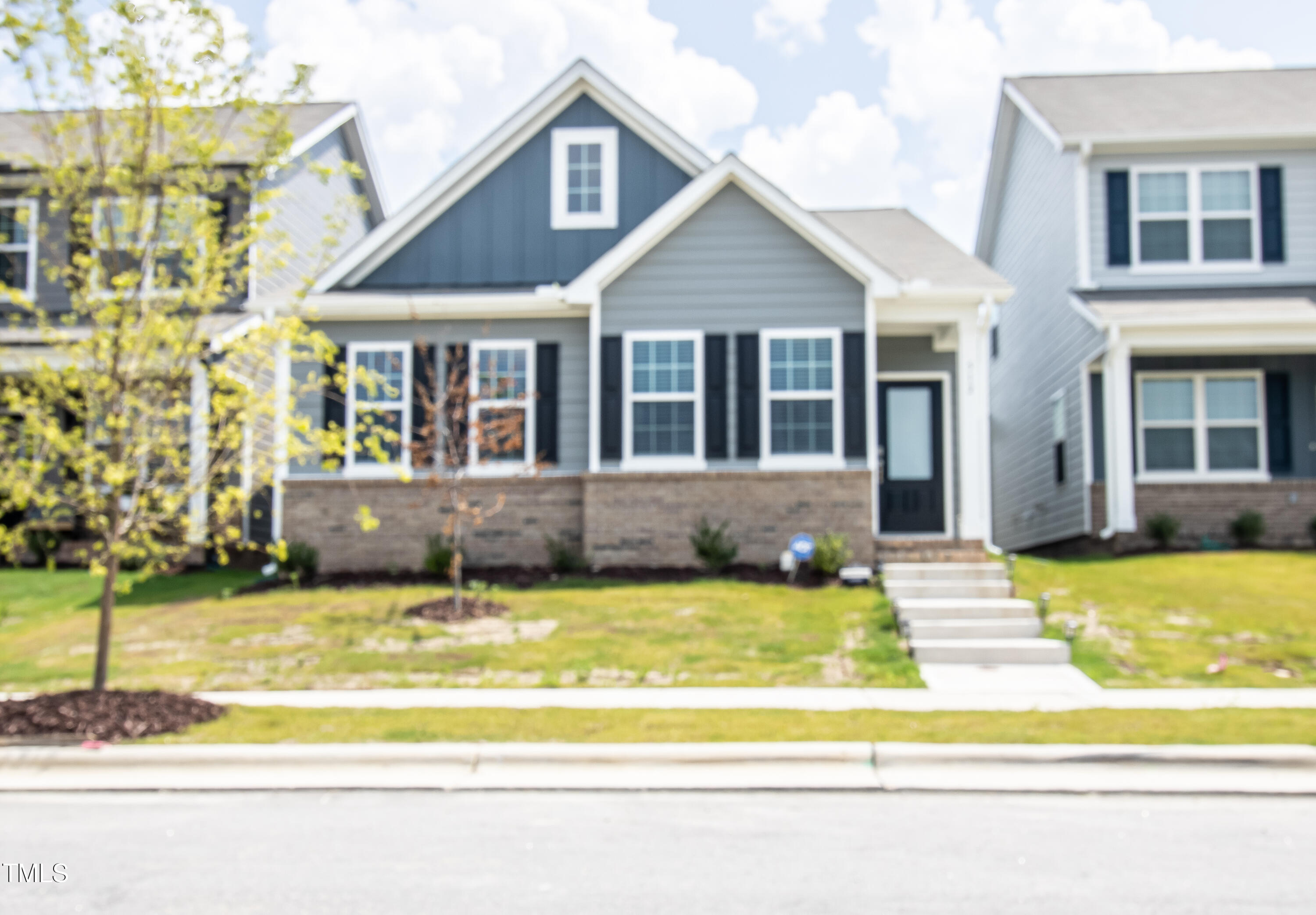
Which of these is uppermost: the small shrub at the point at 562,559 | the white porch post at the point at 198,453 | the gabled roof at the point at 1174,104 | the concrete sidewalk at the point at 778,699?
the gabled roof at the point at 1174,104

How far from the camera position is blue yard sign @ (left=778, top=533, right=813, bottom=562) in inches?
551

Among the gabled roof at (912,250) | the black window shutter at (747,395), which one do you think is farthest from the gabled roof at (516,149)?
the black window shutter at (747,395)

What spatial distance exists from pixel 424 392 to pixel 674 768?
28.4ft

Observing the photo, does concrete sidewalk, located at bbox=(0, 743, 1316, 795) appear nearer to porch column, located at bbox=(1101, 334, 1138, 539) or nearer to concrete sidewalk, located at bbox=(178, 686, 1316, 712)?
concrete sidewalk, located at bbox=(178, 686, 1316, 712)

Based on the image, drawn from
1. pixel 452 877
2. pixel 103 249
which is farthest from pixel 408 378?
pixel 452 877

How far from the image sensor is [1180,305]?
16578mm

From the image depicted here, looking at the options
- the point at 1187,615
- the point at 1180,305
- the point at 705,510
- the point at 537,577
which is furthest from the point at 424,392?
the point at 1180,305

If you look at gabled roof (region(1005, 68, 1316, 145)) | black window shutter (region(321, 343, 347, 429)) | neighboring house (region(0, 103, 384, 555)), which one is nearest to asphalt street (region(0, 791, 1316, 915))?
black window shutter (region(321, 343, 347, 429))

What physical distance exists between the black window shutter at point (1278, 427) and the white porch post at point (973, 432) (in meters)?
4.71

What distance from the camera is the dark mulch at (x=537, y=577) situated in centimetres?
1417

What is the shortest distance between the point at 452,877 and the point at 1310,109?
18.4 metres

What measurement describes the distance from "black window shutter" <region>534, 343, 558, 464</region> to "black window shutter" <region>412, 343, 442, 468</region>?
139 centimetres

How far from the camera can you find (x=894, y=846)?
5.41 m

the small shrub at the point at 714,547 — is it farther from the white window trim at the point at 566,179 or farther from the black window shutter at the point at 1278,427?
the black window shutter at the point at 1278,427
